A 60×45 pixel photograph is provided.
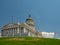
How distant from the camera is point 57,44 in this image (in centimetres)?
A: 5188

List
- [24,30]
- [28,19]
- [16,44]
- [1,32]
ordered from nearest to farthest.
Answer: [16,44], [24,30], [1,32], [28,19]

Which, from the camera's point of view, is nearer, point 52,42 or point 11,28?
point 52,42

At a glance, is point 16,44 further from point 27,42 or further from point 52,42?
point 52,42

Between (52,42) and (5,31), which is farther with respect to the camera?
(5,31)

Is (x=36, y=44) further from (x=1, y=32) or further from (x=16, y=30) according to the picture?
(x=1, y=32)

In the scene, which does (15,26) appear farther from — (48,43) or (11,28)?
(48,43)

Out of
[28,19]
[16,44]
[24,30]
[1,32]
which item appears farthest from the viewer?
[28,19]

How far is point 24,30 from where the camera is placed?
9300cm

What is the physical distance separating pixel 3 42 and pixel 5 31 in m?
46.9

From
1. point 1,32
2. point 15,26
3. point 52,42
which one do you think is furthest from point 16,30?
point 52,42

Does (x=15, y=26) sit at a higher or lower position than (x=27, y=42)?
higher

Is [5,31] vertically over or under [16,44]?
over

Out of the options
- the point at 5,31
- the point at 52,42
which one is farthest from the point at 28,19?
the point at 52,42

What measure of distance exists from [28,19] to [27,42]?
55922mm
